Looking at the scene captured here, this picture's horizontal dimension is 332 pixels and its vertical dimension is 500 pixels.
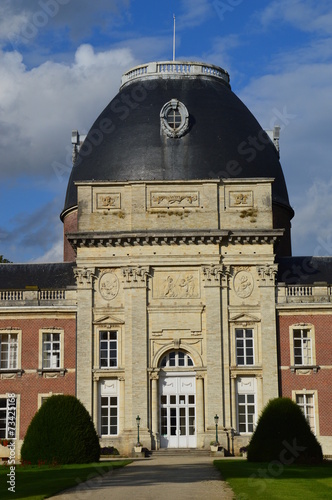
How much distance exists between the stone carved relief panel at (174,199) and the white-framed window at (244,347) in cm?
657

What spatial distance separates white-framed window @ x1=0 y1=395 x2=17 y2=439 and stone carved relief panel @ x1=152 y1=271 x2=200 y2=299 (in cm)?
849

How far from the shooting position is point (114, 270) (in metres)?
42.4

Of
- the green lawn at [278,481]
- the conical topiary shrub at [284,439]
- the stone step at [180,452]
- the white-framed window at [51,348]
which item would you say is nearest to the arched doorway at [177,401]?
the stone step at [180,452]

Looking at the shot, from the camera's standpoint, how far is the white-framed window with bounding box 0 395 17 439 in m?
41.3

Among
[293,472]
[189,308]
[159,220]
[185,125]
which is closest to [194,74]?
[185,125]

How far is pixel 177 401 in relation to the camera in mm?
41562

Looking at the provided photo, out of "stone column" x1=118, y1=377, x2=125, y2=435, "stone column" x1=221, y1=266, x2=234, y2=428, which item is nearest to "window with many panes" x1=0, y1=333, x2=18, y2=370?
"stone column" x1=118, y1=377, x2=125, y2=435

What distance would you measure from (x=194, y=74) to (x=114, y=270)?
13.1 m

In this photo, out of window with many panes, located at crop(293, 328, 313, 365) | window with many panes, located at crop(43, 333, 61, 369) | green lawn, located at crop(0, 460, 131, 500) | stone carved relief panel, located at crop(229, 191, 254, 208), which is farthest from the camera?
stone carved relief panel, located at crop(229, 191, 254, 208)

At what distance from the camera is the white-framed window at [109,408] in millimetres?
41250

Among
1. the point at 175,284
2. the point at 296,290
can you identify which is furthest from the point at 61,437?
the point at 296,290

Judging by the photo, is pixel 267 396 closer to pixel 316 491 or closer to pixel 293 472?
pixel 293 472

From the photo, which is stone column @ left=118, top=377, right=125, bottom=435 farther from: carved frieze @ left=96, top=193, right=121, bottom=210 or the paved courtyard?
the paved courtyard

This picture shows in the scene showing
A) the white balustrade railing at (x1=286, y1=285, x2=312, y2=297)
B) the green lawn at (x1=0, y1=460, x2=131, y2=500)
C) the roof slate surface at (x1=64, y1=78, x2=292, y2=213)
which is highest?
the roof slate surface at (x1=64, y1=78, x2=292, y2=213)
